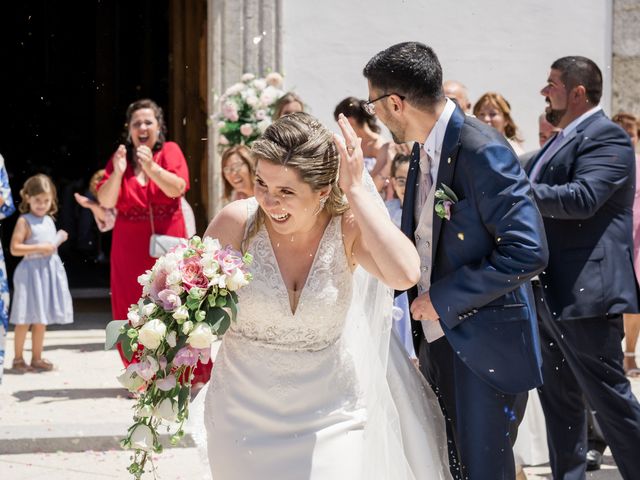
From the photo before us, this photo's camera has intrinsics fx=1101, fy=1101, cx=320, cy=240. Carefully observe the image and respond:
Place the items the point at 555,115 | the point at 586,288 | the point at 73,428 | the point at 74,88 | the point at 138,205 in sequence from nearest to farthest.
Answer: the point at 586,288 < the point at 555,115 < the point at 73,428 < the point at 138,205 < the point at 74,88

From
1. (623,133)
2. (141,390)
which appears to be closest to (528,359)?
(141,390)

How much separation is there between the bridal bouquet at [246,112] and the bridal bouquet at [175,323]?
17.0 feet

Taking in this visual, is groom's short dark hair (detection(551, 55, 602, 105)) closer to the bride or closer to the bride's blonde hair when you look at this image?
the bride

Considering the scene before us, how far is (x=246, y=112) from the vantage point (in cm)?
894

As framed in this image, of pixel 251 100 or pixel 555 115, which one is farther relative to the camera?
pixel 251 100

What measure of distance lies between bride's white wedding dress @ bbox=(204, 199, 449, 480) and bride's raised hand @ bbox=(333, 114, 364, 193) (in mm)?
405

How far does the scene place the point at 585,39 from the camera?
1064 cm

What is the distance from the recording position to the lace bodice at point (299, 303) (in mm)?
3832

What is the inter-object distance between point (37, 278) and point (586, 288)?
16.5 feet

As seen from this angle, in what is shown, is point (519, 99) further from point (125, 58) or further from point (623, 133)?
point (125, 58)

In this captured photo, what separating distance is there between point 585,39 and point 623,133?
5600 mm

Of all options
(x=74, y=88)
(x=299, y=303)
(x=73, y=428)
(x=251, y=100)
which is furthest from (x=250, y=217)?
(x=74, y=88)

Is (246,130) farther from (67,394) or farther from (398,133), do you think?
(398,133)

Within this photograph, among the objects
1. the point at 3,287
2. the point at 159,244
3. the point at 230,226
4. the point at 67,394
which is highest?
the point at 230,226
